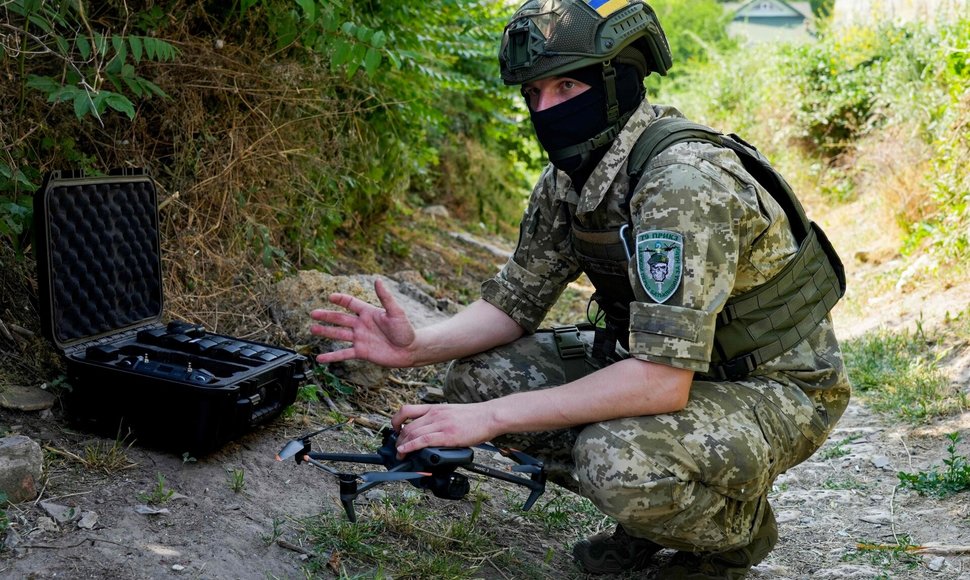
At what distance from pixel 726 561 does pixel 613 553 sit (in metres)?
0.37

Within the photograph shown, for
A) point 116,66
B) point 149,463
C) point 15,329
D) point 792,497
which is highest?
point 116,66

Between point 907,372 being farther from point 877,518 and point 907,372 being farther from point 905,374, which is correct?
point 877,518

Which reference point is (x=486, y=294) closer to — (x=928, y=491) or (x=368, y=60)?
(x=368, y=60)

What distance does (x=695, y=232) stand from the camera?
99.7 inches

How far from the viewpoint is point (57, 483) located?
2859 mm

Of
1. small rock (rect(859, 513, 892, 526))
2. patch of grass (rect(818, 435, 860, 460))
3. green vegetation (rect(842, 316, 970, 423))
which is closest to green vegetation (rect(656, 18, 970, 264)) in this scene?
green vegetation (rect(842, 316, 970, 423))

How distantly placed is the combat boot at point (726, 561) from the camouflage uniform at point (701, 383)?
0.44ft

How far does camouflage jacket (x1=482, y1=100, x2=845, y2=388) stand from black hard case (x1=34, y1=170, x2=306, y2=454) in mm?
1319

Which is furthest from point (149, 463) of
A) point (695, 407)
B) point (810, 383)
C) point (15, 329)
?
point (810, 383)

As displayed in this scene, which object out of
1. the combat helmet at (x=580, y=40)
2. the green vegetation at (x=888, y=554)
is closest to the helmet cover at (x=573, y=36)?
the combat helmet at (x=580, y=40)

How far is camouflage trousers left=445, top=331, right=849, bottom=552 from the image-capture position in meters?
2.61

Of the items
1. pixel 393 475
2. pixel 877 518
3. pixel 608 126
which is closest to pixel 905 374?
pixel 877 518

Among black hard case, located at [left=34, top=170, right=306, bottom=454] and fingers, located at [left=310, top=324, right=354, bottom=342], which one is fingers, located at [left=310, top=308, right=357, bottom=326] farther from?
black hard case, located at [left=34, top=170, right=306, bottom=454]

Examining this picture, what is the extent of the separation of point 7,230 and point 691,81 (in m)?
16.5
